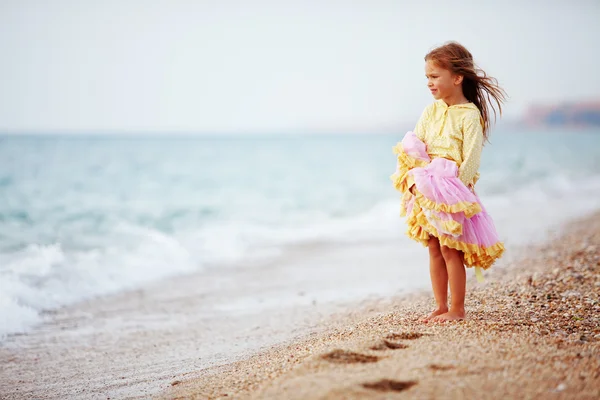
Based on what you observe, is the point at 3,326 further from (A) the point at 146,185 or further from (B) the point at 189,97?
(B) the point at 189,97

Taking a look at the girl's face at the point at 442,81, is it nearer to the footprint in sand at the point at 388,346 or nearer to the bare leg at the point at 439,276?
the bare leg at the point at 439,276

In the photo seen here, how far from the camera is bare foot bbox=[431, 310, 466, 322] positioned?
4.02 m

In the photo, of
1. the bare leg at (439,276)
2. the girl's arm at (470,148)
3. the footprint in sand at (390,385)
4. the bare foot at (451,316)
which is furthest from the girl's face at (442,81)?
the footprint in sand at (390,385)

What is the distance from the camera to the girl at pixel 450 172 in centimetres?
381

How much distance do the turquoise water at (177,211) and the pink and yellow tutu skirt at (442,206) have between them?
84.6 inches

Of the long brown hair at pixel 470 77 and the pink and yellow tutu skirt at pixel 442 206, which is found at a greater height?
the long brown hair at pixel 470 77

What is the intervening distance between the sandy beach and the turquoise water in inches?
75.9

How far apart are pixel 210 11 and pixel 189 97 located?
840cm

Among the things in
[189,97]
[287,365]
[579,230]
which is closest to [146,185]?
[579,230]

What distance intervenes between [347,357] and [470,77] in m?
2.00

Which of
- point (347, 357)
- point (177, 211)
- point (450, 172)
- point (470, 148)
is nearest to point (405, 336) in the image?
point (347, 357)

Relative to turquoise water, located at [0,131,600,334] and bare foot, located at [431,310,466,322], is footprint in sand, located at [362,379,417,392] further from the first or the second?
turquoise water, located at [0,131,600,334]

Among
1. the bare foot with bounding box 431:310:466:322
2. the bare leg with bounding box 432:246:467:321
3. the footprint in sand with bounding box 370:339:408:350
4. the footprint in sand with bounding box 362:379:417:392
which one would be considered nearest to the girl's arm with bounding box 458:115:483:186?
the bare leg with bounding box 432:246:467:321

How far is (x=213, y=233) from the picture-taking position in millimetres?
12141
